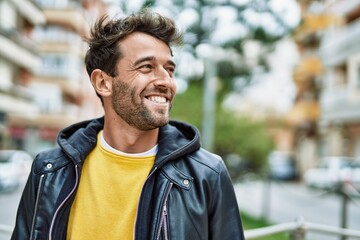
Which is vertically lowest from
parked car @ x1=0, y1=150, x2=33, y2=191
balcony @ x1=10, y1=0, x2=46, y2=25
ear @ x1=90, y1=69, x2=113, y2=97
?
parked car @ x1=0, y1=150, x2=33, y2=191

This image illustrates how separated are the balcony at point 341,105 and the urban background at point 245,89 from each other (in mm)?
62

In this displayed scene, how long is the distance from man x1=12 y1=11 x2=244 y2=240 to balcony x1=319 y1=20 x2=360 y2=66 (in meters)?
26.0

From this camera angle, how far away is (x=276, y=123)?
4616 centimetres

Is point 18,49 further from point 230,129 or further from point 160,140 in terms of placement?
point 160,140

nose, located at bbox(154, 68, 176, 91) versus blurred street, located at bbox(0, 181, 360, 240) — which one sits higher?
nose, located at bbox(154, 68, 176, 91)

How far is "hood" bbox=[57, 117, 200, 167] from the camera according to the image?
6.96 feet

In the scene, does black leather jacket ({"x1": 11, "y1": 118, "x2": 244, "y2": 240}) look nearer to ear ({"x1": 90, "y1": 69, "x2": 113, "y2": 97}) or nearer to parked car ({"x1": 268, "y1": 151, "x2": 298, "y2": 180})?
ear ({"x1": 90, "y1": 69, "x2": 113, "y2": 97})

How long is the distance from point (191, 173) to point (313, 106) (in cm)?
3429

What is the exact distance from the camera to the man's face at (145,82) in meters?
2.13

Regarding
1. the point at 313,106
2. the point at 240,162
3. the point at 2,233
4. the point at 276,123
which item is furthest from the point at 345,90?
the point at 2,233

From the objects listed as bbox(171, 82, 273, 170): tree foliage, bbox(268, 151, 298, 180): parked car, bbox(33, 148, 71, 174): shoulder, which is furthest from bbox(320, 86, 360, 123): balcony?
bbox(33, 148, 71, 174): shoulder

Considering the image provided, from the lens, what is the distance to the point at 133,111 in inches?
85.2

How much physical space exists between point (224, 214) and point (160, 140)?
38cm

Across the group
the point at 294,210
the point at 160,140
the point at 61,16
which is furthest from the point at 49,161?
the point at 61,16
